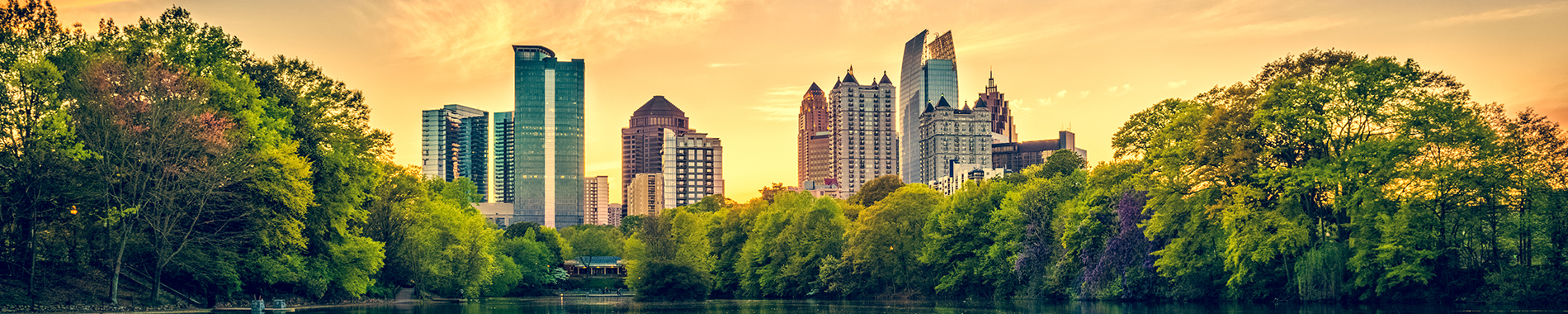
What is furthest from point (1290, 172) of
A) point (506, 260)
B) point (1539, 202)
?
point (506, 260)

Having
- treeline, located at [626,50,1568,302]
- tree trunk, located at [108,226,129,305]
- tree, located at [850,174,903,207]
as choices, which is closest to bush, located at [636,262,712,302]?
tree, located at [850,174,903,207]

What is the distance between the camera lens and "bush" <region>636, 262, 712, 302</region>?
265 feet

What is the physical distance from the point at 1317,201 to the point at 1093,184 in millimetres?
12276

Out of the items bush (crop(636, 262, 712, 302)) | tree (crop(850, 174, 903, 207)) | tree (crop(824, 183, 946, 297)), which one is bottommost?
bush (crop(636, 262, 712, 302))

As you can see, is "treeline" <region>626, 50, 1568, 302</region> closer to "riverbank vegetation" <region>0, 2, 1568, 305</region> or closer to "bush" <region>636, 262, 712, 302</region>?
"riverbank vegetation" <region>0, 2, 1568, 305</region>

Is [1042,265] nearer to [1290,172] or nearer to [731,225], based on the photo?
[1290,172]

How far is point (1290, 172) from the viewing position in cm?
4481

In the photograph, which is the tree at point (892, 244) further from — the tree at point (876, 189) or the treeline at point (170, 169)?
the treeline at point (170, 169)

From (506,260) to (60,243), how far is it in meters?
62.3

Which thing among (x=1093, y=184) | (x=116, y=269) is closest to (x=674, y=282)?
(x=1093, y=184)

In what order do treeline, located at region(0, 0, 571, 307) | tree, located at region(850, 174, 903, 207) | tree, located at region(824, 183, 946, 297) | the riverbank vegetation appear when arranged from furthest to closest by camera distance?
tree, located at region(850, 174, 903, 207) < tree, located at region(824, 183, 946, 297) < the riverbank vegetation < treeline, located at region(0, 0, 571, 307)

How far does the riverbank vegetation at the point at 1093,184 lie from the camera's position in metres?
41.0

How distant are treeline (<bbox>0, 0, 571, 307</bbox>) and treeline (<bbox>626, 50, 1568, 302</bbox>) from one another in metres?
34.6

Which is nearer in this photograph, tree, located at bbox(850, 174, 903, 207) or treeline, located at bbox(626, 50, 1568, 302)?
treeline, located at bbox(626, 50, 1568, 302)
